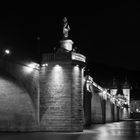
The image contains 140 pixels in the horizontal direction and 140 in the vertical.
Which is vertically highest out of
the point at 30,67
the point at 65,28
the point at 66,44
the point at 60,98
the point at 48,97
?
the point at 65,28

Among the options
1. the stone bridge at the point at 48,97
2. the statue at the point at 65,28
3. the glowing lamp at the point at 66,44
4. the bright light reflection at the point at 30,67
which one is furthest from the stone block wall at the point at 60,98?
the statue at the point at 65,28

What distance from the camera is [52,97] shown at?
1417 inches

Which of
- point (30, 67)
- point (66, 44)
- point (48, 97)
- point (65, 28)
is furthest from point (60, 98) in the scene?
point (65, 28)

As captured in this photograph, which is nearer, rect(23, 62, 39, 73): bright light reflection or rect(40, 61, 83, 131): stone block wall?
rect(23, 62, 39, 73): bright light reflection

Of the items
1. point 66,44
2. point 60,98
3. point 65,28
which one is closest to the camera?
point 60,98

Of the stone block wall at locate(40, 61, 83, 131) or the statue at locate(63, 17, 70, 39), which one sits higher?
the statue at locate(63, 17, 70, 39)

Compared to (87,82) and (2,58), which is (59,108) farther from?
(87,82)

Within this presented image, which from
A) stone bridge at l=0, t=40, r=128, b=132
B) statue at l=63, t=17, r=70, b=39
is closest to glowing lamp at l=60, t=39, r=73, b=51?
statue at l=63, t=17, r=70, b=39

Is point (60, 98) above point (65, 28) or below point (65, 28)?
below

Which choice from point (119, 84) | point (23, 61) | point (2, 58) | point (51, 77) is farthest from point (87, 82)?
point (119, 84)

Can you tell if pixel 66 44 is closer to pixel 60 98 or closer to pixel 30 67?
pixel 30 67

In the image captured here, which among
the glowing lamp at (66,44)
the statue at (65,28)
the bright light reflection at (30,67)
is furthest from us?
the statue at (65,28)

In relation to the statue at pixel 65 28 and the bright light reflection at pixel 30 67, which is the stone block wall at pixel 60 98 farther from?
the statue at pixel 65 28

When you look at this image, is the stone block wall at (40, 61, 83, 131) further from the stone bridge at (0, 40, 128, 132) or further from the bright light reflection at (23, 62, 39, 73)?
the bright light reflection at (23, 62, 39, 73)
